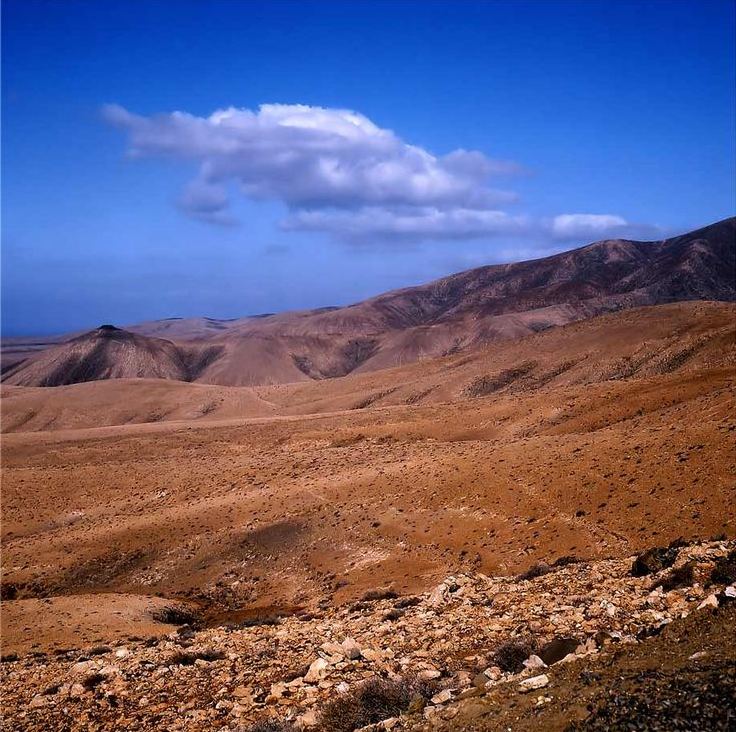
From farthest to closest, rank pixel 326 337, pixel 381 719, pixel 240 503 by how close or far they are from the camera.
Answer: pixel 326 337 < pixel 240 503 < pixel 381 719

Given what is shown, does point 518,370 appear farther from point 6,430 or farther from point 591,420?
point 6,430

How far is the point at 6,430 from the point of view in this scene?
73000 mm

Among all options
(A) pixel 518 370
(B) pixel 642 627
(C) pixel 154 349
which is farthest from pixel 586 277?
(B) pixel 642 627

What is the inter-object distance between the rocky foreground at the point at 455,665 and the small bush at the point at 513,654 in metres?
0.03

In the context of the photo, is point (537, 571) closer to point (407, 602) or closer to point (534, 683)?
point (407, 602)

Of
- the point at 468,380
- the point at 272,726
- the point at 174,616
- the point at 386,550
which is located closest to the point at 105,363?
the point at 468,380

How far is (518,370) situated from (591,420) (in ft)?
91.8

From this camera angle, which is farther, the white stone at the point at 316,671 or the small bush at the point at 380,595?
the small bush at the point at 380,595

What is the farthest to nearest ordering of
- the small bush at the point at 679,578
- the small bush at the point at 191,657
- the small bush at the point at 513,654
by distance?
1. the small bush at the point at 191,657
2. the small bush at the point at 679,578
3. the small bush at the point at 513,654

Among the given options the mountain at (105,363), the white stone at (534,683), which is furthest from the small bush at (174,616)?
the mountain at (105,363)

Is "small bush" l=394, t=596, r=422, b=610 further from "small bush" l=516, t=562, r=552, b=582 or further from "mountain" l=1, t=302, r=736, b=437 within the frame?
"mountain" l=1, t=302, r=736, b=437

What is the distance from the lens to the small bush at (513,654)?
26.0 ft

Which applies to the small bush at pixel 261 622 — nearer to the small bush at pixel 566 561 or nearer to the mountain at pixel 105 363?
the small bush at pixel 566 561

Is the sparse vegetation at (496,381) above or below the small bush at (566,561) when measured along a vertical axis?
above
